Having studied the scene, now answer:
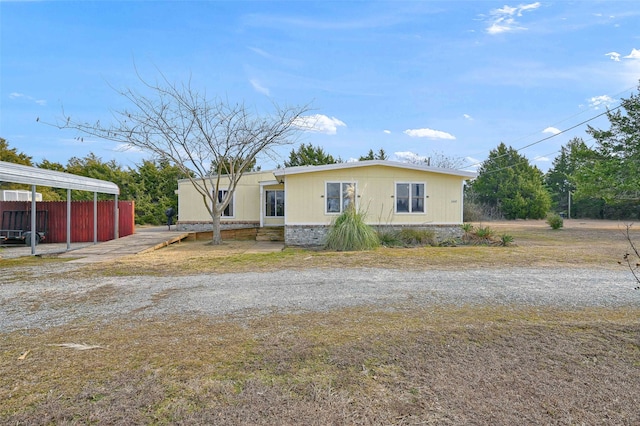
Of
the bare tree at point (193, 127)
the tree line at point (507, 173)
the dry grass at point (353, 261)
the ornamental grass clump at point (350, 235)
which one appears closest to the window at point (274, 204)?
the tree line at point (507, 173)

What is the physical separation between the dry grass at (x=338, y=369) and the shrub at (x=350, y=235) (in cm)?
625

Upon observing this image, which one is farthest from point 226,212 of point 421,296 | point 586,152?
point 586,152

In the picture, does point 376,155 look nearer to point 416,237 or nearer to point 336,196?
point 336,196

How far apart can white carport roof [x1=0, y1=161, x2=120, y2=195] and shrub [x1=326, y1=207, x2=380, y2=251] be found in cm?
807

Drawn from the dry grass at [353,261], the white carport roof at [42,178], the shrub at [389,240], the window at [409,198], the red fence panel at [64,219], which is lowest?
the dry grass at [353,261]

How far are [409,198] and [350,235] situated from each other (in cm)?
376

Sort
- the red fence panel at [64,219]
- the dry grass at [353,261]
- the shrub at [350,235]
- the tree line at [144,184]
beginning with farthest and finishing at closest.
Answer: the tree line at [144,184], the red fence panel at [64,219], the shrub at [350,235], the dry grass at [353,261]

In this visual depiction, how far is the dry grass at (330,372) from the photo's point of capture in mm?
2172

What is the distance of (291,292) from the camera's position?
5.42 metres

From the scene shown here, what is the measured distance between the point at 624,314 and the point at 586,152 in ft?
68.2

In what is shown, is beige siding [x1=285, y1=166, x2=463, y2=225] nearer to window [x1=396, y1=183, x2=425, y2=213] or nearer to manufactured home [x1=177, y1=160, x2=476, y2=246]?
manufactured home [x1=177, y1=160, x2=476, y2=246]

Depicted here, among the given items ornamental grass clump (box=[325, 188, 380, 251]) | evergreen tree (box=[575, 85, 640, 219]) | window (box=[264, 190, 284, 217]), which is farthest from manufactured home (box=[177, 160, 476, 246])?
evergreen tree (box=[575, 85, 640, 219])

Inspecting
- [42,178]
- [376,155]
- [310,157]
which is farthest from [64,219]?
[376,155]

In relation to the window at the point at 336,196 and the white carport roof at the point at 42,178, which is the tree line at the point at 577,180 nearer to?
the window at the point at 336,196
